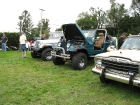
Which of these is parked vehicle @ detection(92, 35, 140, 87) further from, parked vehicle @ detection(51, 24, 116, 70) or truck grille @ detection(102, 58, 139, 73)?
parked vehicle @ detection(51, 24, 116, 70)

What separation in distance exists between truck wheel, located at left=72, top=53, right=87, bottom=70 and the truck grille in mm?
2665

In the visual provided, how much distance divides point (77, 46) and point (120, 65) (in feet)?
11.2

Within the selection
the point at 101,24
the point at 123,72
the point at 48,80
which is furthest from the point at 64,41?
the point at 101,24

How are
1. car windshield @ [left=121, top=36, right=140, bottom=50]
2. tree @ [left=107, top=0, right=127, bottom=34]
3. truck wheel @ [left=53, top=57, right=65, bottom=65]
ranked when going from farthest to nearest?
Result: tree @ [left=107, top=0, right=127, bottom=34] < truck wheel @ [left=53, top=57, right=65, bottom=65] < car windshield @ [left=121, top=36, right=140, bottom=50]

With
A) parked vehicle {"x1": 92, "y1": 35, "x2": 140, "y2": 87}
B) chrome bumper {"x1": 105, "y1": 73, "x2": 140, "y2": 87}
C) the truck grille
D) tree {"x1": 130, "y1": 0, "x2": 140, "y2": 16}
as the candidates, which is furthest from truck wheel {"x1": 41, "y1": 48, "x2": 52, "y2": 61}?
tree {"x1": 130, "y1": 0, "x2": 140, "y2": 16}

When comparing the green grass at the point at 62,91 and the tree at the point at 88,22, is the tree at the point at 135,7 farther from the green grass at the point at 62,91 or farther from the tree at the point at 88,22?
the green grass at the point at 62,91

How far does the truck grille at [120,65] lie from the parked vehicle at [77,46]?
9.15ft

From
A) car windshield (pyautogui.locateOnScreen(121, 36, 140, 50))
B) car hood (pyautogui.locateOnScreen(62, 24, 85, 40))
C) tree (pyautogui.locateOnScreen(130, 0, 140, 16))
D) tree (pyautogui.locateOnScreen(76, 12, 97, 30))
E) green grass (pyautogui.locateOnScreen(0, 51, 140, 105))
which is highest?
tree (pyautogui.locateOnScreen(130, 0, 140, 16))

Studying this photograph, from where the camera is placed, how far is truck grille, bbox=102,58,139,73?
4486 millimetres

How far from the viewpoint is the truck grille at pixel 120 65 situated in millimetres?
4486

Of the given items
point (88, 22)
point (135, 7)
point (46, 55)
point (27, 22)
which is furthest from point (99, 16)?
point (46, 55)

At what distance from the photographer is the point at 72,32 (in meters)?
8.58

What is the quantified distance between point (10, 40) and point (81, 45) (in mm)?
14000

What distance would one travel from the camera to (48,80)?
6371mm
